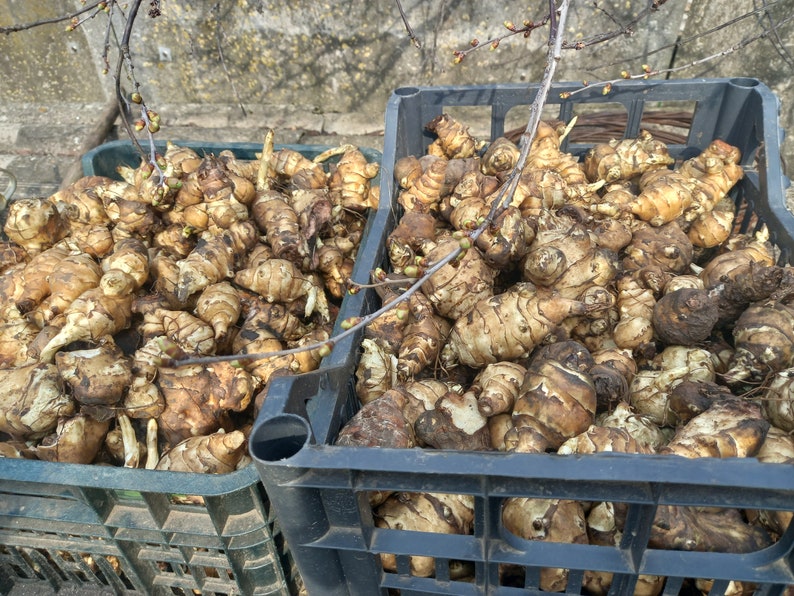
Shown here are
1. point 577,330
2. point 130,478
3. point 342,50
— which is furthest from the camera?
point 342,50

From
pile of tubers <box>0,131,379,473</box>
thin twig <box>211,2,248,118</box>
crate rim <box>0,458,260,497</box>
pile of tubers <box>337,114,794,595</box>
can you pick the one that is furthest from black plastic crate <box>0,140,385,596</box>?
thin twig <box>211,2,248,118</box>

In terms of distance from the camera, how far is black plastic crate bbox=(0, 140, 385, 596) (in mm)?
1531

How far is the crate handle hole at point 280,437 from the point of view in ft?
4.06

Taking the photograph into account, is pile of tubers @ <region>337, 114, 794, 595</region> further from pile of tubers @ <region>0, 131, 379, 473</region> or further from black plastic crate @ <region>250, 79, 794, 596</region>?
pile of tubers @ <region>0, 131, 379, 473</region>

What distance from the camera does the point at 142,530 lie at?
1.64 m

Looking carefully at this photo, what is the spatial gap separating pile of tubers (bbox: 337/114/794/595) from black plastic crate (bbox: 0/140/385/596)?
1.17 feet

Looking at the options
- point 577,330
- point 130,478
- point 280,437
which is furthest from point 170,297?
point 577,330

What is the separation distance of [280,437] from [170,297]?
4.46 feet

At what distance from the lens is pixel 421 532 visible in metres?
1.37

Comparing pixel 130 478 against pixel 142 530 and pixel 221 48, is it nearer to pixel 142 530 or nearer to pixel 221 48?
pixel 142 530

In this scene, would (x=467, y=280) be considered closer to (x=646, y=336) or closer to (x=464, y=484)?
(x=646, y=336)

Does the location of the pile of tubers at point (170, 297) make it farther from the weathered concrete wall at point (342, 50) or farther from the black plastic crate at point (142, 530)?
the weathered concrete wall at point (342, 50)

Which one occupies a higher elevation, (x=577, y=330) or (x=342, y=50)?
(x=342, y=50)

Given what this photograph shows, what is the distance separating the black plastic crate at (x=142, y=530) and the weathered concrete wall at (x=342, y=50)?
3375mm
